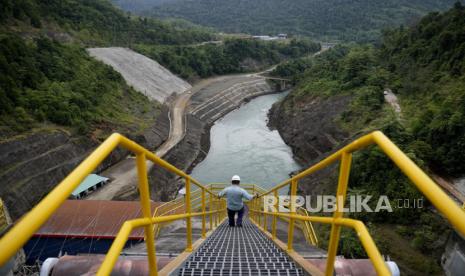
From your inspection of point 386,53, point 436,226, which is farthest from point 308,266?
point 386,53

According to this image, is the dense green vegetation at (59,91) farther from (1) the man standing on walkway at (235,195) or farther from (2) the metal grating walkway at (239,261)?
(2) the metal grating walkway at (239,261)

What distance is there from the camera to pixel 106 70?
37438 millimetres

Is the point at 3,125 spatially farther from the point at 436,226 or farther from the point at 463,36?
the point at 463,36

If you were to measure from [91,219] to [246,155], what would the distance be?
19.6 metres

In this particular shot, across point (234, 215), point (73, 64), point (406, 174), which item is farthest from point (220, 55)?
point (406, 174)

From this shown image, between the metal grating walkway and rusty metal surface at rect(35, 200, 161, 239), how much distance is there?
8.77 meters

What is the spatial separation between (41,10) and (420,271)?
164ft

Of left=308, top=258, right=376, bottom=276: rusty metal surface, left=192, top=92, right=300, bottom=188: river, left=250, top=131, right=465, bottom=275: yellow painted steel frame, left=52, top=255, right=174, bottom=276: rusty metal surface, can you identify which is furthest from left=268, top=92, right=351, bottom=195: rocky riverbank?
left=250, top=131, right=465, bottom=275: yellow painted steel frame

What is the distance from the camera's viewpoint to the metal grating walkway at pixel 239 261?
3.62 metres

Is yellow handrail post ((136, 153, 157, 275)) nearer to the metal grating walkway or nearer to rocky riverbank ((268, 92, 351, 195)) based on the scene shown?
the metal grating walkway

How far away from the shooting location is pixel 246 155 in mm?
33188

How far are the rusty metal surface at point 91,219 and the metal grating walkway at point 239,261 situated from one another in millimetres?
8767

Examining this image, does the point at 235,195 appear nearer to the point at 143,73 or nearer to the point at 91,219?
the point at 91,219

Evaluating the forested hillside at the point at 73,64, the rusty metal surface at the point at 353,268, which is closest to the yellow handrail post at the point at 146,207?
the rusty metal surface at the point at 353,268
